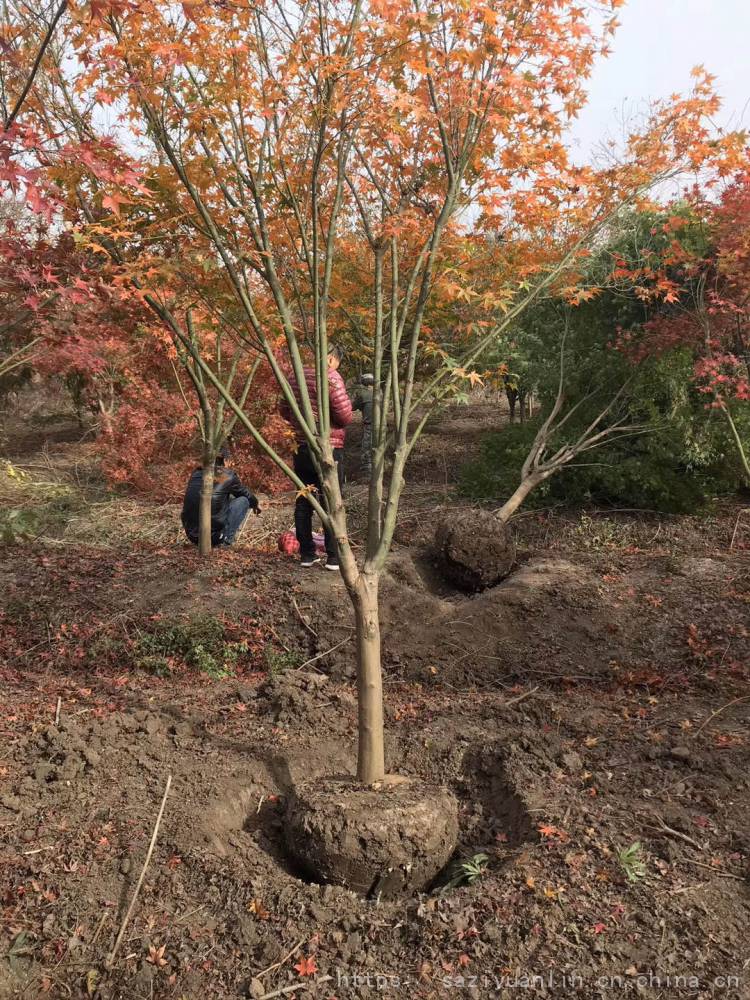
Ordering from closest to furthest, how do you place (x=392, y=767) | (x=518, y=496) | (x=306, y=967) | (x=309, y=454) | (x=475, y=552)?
(x=306, y=967) < (x=392, y=767) < (x=309, y=454) < (x=475, y=552) < (x=518, y=496)

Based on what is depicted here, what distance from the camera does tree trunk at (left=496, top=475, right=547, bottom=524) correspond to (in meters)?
7.27

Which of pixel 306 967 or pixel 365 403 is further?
pixel 365 403

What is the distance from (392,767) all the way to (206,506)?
10.5ft

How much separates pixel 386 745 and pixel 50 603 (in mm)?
3236

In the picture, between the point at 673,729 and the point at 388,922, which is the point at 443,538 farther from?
the point at 388,922

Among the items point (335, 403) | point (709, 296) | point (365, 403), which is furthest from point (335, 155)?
point (365, 403)

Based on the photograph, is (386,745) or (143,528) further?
(143,528)

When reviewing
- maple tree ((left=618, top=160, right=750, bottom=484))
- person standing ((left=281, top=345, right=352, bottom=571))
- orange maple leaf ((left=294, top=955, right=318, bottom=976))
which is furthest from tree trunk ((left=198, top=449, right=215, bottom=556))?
orange maple leaf ((left=294, top=955, right=318, bottom=976))

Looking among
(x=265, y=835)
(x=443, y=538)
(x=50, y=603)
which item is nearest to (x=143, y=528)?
(x=50, y=603)

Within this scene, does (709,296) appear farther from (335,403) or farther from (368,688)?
(368,688)

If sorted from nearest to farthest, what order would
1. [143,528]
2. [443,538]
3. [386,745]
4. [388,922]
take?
1. [388,922]
2. [386,745]
3. [443,538]
4. [143,528]

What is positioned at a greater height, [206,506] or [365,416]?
[365,416]

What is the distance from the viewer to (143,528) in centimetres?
838

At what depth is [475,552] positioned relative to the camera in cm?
625
